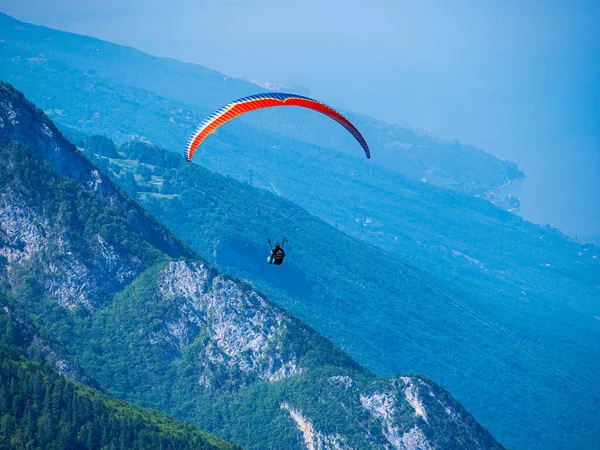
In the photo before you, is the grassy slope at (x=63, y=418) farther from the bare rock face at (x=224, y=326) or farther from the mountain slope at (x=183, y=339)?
the bare rock face at (x=224, y=326)

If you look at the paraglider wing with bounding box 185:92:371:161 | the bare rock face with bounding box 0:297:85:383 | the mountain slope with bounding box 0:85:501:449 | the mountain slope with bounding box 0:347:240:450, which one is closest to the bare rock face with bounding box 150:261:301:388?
the mountain slope with bounding box 0:85:501:449

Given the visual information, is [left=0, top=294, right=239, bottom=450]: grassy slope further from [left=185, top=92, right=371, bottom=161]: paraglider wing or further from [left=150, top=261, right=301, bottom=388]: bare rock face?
[left=185, top=92, right=371, bottom=161]: paraglider wing

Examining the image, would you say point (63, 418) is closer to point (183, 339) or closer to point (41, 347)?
point (41, 347)

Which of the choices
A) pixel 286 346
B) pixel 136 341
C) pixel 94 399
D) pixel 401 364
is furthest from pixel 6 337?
pixel 401 364

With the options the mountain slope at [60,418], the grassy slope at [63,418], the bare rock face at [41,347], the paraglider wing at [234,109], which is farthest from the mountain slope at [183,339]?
the paraglider wing at [234,109]

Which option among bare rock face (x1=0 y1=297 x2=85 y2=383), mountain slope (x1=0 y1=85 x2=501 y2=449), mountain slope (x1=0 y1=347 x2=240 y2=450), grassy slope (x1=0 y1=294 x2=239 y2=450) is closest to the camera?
mountain slope (x1=0 y1=347 x2=240 y2=450)

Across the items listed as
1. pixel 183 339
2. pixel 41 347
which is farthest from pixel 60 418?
pixel 183 339

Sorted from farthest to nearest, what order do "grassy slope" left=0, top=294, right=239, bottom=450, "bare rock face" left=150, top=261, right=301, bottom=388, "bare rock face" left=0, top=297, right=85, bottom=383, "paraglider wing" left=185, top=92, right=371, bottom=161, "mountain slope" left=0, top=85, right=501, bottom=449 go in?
"bare rock face" left=150, top=261, right=301, bottom=388 < "mountain slope" left=0, top=85, right=501, bottom=449 < "bare rock face" left=0, top=297, right=85, bottom=383 < "grassy slope" left=0, top=294, right=239, bottom=450 < "paraglider wing" left=185, top=92, right=371, bottom=161

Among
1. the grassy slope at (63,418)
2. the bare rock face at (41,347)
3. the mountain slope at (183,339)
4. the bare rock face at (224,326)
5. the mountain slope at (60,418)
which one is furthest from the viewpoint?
the bare rock face at (224,326)
